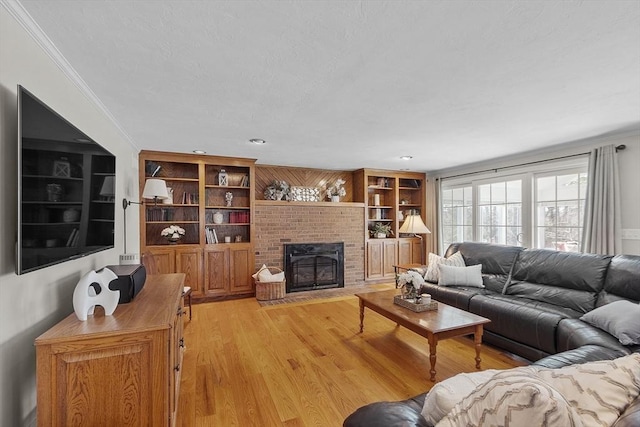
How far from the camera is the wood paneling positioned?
205 inches

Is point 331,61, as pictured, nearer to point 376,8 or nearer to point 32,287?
point 376,8

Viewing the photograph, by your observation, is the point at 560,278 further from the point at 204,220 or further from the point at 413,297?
the point at 204,220

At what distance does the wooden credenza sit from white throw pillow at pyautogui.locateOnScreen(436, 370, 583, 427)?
4.09 ft

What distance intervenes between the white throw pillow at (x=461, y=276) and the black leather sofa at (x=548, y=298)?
0.09 m

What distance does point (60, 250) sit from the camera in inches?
58.9

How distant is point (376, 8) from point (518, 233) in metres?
4.45

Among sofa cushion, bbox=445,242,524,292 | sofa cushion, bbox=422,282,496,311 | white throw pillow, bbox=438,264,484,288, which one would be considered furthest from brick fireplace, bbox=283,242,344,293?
sofa cushion, bbox=445,242,524,292

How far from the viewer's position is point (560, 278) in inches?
116

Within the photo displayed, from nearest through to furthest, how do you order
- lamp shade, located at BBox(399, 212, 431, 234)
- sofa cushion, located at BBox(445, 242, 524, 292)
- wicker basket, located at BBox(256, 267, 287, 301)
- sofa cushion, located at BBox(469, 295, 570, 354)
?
sofa cushion, located at BBox(469, 295, 570, 354)
sofa cushion, located at BBox(445, 242, 524, 292)
wicker basket, located at BBox(256, 267, 287, 301)
lamp shade, located at BBox(399, 212, 431, 234)

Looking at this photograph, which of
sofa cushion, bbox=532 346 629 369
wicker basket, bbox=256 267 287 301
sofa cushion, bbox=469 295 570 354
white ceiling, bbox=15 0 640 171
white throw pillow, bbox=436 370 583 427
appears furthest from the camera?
wicker basket, bbox=256 267 287 301

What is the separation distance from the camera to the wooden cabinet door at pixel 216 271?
442cm

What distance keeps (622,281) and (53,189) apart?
4.19 m

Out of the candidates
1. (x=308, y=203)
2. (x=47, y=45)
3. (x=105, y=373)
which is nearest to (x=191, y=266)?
(x=308, y=203)

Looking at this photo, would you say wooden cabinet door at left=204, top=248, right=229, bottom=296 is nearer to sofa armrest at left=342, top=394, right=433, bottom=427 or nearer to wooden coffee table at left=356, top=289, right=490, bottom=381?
wooden coffee table at left=356, top=289, right=490, bottom=381
